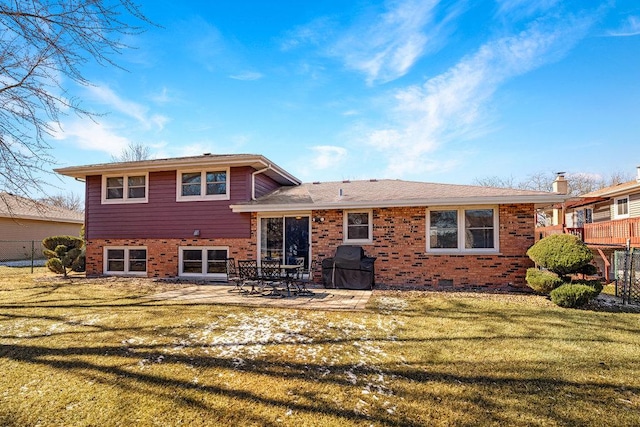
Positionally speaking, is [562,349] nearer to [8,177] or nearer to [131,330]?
[131,330]

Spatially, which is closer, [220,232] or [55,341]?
[55,341]

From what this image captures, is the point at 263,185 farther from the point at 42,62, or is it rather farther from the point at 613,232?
the point at 613,232

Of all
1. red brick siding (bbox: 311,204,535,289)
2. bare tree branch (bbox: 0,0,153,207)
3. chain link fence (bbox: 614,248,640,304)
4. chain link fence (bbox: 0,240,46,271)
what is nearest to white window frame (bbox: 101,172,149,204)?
bare tree branch (bbox: 0,0,153,207)

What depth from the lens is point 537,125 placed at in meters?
14.4

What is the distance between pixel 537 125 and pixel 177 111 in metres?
14.8

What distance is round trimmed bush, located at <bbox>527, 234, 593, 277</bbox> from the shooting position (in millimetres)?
7312

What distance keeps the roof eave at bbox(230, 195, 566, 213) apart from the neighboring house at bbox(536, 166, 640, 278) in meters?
4.93

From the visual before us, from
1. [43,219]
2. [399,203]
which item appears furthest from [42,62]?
[43,219]

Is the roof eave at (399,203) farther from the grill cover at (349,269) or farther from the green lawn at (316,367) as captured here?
the green lawn at (316,367)

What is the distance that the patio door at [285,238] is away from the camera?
441 inches

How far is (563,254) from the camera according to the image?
7.45m

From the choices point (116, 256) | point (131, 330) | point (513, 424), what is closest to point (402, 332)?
point (513, 424)

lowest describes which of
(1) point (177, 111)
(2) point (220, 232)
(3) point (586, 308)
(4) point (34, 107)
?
(3) point (586, 308)

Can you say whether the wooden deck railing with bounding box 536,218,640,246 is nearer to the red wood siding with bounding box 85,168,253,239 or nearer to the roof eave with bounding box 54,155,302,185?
the roof eave with bounding box 54,155,302,185
